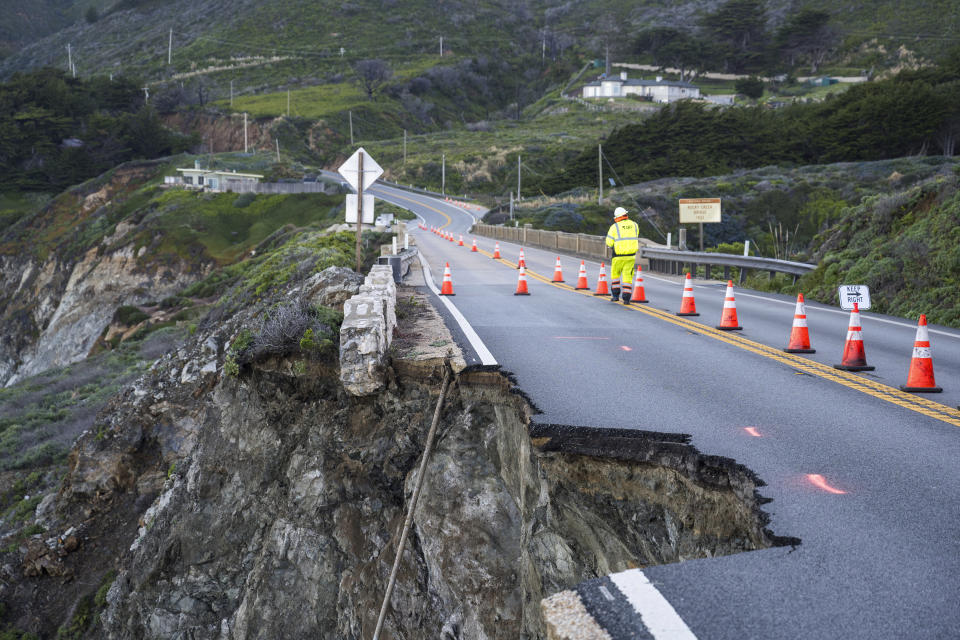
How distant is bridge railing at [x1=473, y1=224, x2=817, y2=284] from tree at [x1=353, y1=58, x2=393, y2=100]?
328ft

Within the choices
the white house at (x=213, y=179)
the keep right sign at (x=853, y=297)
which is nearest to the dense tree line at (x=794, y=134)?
the white house at (x=213, y=179)

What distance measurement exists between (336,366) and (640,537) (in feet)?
20.2

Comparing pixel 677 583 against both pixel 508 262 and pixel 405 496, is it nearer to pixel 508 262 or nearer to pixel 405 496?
pixel 405 496

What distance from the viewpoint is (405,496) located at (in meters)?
9.50

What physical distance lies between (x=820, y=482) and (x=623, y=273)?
34.9ft

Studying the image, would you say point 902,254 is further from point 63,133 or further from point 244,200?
point 63,133

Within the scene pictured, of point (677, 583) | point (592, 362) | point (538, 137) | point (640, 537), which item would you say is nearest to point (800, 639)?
point (677, 583)

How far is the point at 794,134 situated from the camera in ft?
215

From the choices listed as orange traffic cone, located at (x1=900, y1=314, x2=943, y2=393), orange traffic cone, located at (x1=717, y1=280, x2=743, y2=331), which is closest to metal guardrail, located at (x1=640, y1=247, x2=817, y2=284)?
orange traffic cone, located at (x1=717, y1=280, x2=743, y2=331)

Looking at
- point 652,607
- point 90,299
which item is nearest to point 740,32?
point 90,299

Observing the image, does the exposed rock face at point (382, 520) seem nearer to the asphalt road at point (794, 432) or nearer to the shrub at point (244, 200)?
the asphalt road at point (794, 432)

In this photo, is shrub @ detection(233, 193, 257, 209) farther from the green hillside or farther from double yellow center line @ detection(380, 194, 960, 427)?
the green hillside

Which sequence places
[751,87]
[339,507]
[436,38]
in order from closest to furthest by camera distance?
[339,507], [751,87], [436,38]

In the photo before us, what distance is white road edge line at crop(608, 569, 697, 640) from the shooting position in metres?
3.37
